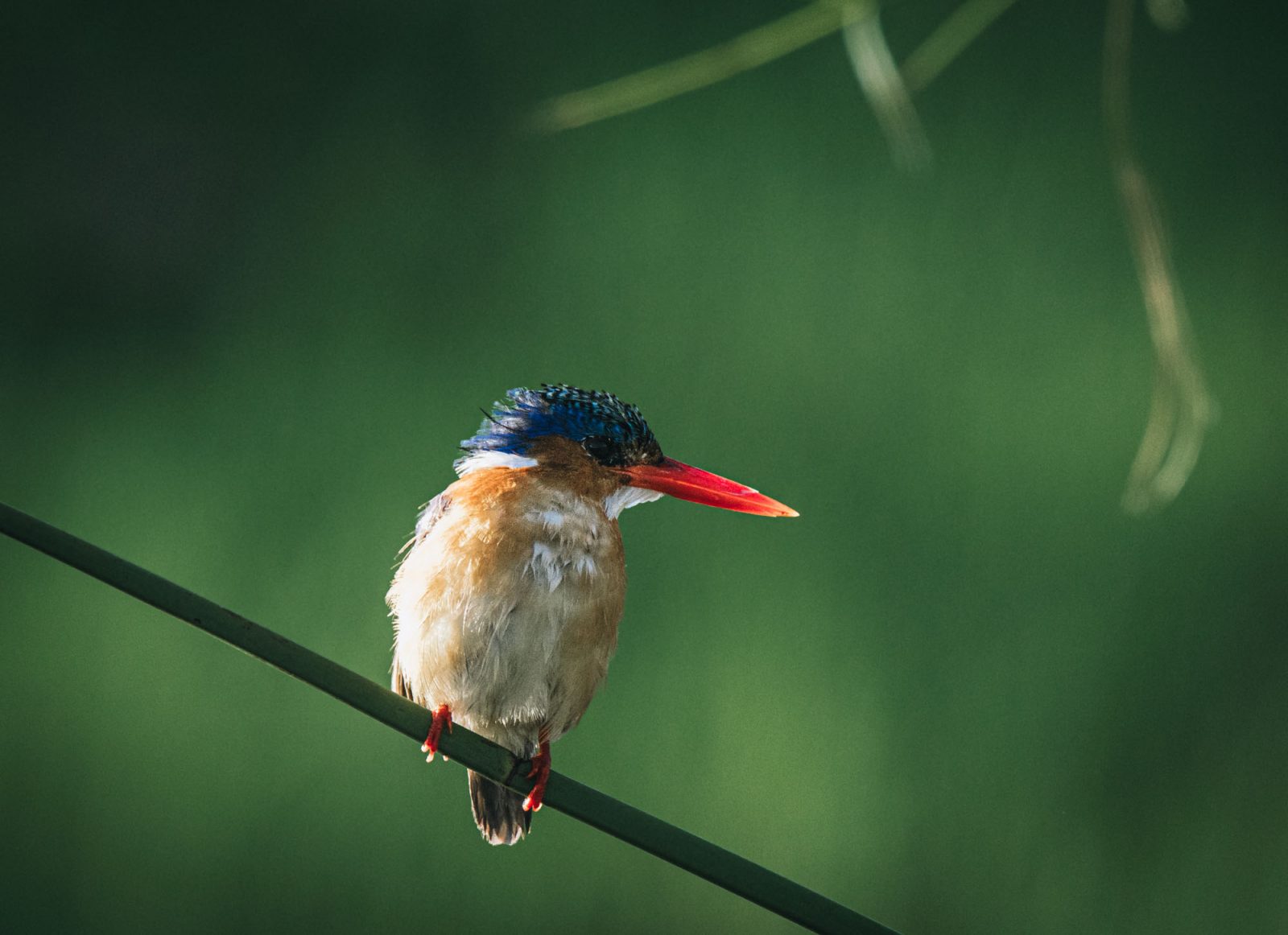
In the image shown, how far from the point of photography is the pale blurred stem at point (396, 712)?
1.54 ft

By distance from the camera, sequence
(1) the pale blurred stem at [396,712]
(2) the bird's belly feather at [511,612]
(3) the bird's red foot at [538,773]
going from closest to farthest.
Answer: (1) the pale blurred stem at [396,712] → (3) the bird's red foot at [538,773] → (2) the bird's belly feather at [511,612]

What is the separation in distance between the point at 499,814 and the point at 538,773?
24cm

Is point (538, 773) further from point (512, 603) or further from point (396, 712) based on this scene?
point (396, 712)

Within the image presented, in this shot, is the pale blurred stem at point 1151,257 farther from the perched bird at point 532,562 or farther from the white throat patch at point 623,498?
the white throat patch at point 623,498

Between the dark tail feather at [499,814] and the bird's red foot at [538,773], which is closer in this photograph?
the bird's red foot at [538,773]

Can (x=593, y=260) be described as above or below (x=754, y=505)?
above

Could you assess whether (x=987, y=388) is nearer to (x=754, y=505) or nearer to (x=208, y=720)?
(x=754, y=505)

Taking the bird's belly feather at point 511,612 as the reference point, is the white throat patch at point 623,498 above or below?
above

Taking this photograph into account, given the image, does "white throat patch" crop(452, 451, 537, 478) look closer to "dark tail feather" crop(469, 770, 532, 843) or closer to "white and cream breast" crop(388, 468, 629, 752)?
Answer: "white and cream breast" crop(388, 468, 629, 752)

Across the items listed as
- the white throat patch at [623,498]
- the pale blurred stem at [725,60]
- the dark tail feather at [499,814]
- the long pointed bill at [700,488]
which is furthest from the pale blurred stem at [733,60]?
the dark tail feather at [499,814]

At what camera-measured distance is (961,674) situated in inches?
85.6

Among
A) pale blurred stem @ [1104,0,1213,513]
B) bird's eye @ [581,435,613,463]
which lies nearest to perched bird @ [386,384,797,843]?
bird's eye @ [581,435,613,463]

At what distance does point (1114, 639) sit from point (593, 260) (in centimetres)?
125

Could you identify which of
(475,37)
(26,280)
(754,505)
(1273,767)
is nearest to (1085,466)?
(1273,767)
